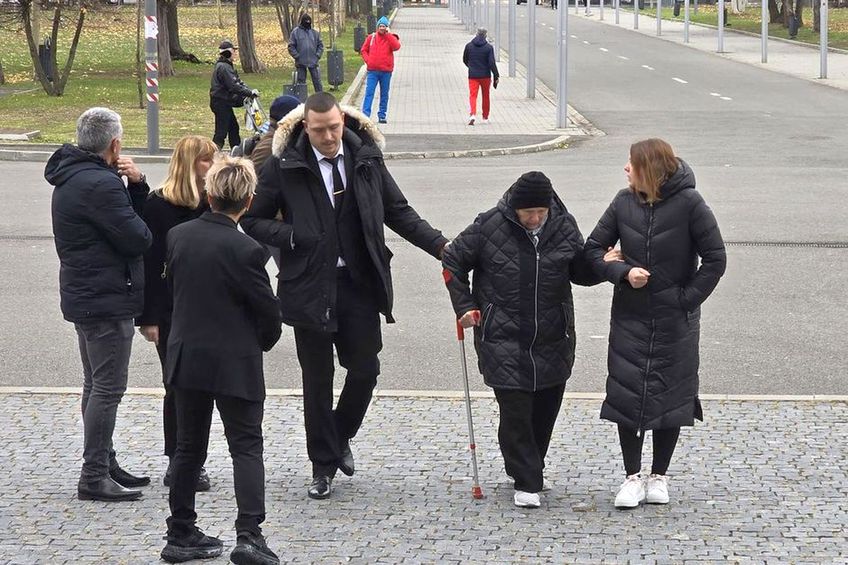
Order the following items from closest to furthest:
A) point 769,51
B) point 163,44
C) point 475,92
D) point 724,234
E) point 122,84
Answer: point 724,234 < point 475,92 < point 122,84 < point 163,44 < point 769,51

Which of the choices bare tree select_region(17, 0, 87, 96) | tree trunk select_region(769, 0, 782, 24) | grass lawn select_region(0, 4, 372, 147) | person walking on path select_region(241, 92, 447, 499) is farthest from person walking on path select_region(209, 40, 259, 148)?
tree trunk select_region(769, 0, 782, 24)

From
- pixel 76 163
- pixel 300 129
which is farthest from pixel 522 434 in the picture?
pixel 76 163

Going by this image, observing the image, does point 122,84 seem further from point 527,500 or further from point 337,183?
point 527,500

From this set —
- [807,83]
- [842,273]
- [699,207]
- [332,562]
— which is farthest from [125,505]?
[807,83]

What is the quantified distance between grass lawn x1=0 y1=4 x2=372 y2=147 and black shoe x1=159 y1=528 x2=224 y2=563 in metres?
16.9

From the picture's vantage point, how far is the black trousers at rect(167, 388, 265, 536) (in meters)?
5.70

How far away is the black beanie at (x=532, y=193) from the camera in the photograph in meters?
6.27

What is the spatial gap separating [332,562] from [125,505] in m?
1.26

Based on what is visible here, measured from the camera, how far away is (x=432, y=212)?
15586 mm

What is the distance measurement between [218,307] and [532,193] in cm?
155

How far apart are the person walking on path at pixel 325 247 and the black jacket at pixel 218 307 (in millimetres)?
833

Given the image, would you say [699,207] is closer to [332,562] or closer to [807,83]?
[332,562]

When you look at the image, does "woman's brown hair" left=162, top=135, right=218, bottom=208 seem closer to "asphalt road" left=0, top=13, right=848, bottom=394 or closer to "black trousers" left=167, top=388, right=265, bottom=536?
"black trousers" left=167, top=388, right=265, bottom=536

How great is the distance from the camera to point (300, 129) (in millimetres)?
6609
